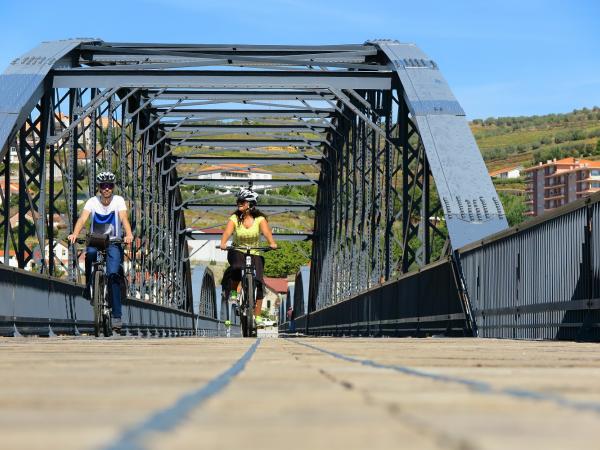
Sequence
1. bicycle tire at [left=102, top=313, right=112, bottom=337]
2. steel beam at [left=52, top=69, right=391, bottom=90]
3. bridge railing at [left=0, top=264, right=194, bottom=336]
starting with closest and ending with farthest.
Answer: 1. bridge railing at [left=0, top=264, right=194, bottom=336]
2. bicycle tire at [left=102, top=313, right=112, bottom=337]
3. steel beam at [left=52, top=69, right=391, bottom=90]

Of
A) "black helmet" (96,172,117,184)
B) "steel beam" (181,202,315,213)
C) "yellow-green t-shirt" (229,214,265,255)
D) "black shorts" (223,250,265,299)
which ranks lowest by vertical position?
"black shorts" (223,250,265,299)

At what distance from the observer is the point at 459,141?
19156mm

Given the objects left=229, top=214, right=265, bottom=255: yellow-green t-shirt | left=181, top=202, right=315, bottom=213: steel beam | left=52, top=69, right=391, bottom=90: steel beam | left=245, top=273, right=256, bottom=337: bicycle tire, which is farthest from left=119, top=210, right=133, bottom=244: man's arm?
left=181, top=202, right=315, bottom=213: steel beam

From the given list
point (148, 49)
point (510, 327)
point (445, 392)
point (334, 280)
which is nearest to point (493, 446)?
point (445, 392)

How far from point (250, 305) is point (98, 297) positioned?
193 cm

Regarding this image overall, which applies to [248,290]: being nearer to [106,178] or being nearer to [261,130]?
[106,178]

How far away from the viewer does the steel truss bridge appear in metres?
13.7

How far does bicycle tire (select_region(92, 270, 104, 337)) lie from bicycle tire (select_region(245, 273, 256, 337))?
1816 mm

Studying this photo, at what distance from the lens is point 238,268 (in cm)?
1497

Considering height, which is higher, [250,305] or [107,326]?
[250,305]

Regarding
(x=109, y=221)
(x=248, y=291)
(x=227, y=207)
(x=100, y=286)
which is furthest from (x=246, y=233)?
(x=227, y=207)

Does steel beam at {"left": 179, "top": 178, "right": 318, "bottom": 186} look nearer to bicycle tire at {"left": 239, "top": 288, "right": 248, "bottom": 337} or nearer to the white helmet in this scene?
bicycle tire at {"left": 239, "top": 288, "right": 248, "bottom": 337}

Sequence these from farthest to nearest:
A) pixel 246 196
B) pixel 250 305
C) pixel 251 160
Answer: pixel 251 160
pixel 250 305
pixel 246 196

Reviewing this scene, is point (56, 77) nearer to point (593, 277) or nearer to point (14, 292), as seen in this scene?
point (14, 292)
